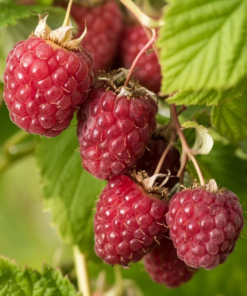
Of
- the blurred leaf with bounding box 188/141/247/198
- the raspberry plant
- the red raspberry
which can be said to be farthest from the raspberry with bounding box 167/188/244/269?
the blurred leaf with bounding box 188/141/247/198

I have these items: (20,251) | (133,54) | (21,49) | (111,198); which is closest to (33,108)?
(21,49)

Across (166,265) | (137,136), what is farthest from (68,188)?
(137,136)

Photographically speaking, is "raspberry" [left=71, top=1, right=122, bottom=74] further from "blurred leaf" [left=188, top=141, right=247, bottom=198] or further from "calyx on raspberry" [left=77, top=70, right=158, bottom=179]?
"calyx on raspberry" [left=77, top=70, right=158, bottom=179]

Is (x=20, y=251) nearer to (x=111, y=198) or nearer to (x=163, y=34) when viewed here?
(x=111, y=198)

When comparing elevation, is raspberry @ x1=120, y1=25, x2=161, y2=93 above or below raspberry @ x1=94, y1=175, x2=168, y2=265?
below

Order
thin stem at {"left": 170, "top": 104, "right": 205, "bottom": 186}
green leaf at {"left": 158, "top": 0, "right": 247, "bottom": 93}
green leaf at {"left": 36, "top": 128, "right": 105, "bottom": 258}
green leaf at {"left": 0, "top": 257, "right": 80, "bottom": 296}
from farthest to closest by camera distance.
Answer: green leaf at {"left": 36, "top": 128, "right": 105, "bottom": 258}
green leaf at {"left": 0, "top": 257, "right": 80, "bottom": 296}
thin stem at {"left": 170, "top": 104, "right": 205, "bottom": 186}
green leaf at {"left": 158, "top": 0, "right": 247, "bottom": 93}

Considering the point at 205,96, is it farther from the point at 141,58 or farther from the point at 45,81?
the point at 141,58

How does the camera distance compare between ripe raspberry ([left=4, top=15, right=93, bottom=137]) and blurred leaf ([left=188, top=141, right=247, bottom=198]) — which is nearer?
ripe raspberry ([left=4, top=15, right=93, bottom=137])
